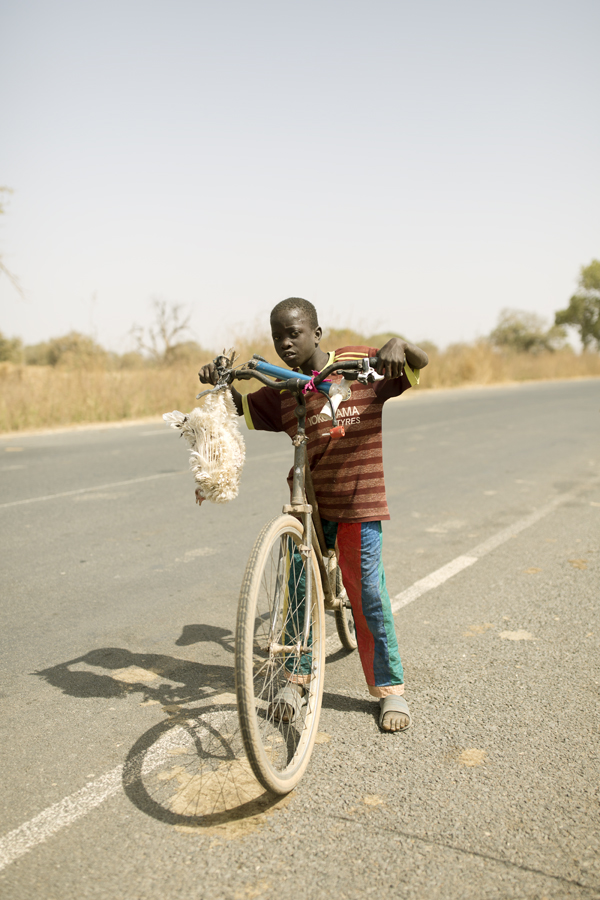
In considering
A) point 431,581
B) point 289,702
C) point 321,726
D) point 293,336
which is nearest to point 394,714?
point 321,726

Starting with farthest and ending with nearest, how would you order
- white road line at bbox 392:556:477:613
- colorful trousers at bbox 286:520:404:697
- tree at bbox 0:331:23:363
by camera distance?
tree at bbox 0:331:23:363, white road line at bbox 392:556:477:613, colorful trousers at bbox 286:520:404:697

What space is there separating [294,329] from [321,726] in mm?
1593

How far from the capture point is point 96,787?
2570mm

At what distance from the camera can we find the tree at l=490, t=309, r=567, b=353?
6456cm

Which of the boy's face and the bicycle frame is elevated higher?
the boy's face

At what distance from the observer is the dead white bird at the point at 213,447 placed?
2.79m

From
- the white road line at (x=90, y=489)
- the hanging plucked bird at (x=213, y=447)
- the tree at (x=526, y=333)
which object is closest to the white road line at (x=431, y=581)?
the hanging plucked bird at (x=213, y=447)

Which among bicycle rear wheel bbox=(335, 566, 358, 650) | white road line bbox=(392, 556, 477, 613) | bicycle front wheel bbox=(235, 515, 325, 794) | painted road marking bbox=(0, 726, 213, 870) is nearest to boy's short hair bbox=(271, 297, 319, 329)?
bicycle front wheel bbox=(235, 515, 325, 794)

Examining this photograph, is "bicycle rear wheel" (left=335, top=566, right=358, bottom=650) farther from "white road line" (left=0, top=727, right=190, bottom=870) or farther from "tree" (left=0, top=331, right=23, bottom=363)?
"tree" (left=0, top=331, right=23, bottom=363)

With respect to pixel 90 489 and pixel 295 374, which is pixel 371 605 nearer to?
pixel 295 374

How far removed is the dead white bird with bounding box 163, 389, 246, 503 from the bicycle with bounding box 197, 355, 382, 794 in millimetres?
97

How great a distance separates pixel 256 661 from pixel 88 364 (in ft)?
51.0

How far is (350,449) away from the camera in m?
3.03

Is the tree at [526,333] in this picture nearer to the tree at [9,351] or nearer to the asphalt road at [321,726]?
the tree at [9,351]
